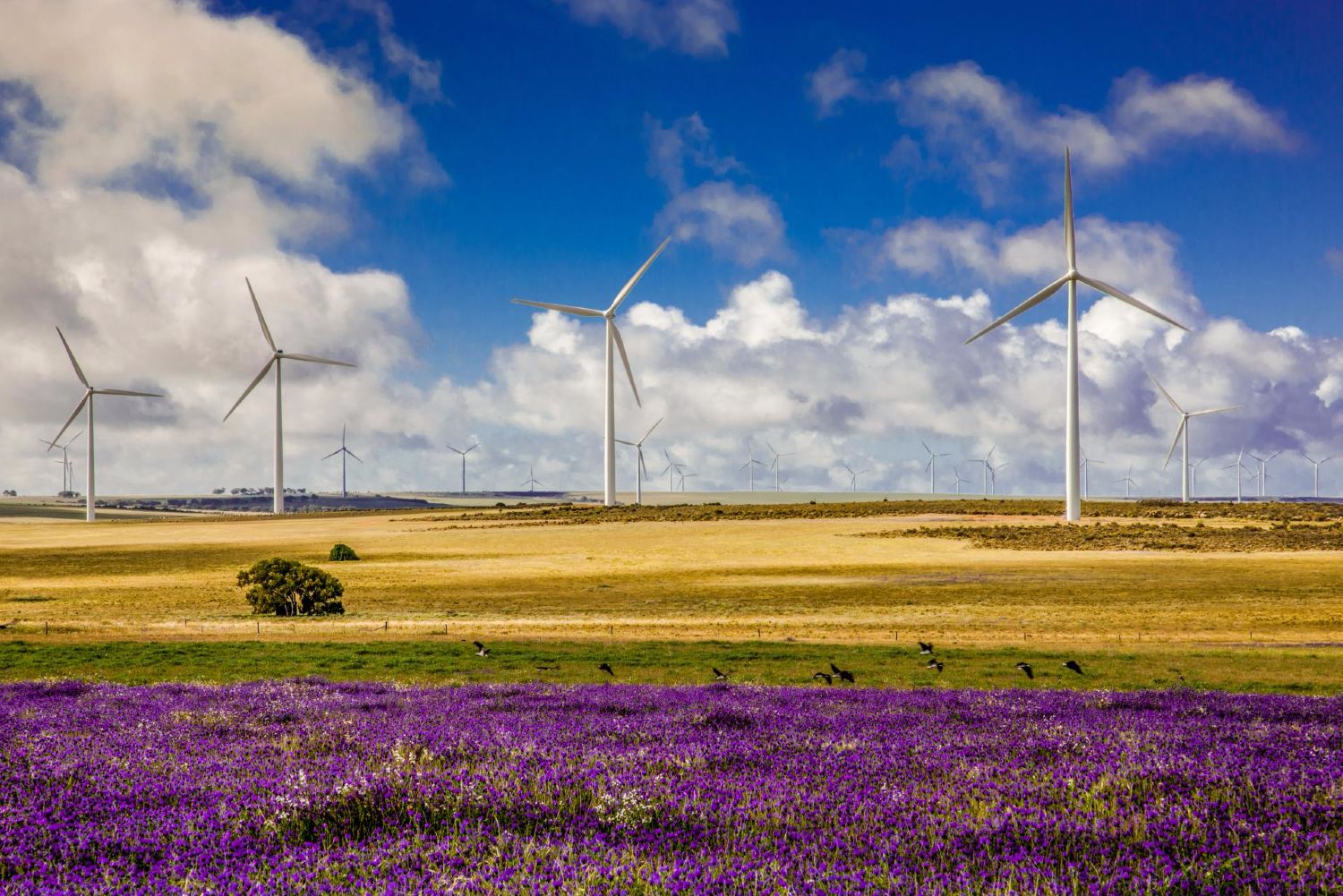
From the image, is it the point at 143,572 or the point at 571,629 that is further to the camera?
the point at 143,572

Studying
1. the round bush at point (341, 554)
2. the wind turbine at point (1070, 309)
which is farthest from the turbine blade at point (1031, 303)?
the round bush at point (341, 554)

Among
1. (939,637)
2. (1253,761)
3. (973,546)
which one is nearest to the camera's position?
(1253,761)

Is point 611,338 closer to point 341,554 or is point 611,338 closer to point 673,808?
point 341,554

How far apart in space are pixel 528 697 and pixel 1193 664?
2207 cm

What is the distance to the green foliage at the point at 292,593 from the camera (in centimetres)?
5034

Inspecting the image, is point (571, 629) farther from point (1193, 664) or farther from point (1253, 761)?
point (1253, 761)

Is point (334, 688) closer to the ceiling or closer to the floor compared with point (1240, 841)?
closer to the floor

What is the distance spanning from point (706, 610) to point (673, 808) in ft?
138

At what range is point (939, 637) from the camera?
1474 inches

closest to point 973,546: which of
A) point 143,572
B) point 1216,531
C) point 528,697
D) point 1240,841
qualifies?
point 1216,531

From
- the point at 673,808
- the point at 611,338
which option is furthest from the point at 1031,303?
the point at 673,808

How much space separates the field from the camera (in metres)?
27.3

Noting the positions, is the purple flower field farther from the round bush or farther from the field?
the round bush

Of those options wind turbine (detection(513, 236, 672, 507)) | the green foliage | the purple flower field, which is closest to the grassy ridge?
the purple flower field
